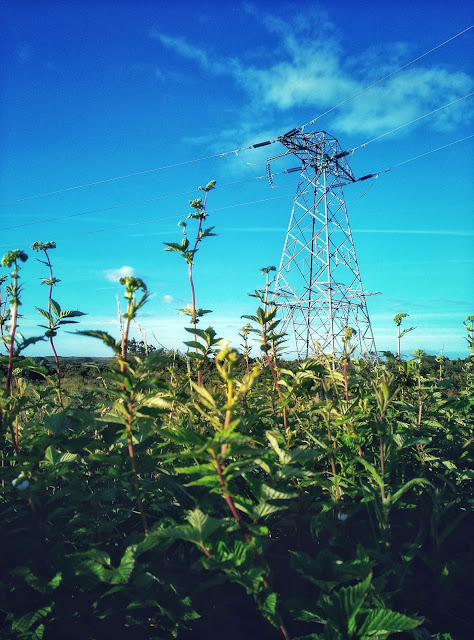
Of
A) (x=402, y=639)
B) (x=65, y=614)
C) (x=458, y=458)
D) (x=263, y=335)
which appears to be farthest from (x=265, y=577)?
(x=458, y=458)

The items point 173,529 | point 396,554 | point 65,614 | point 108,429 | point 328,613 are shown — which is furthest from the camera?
point 396,554

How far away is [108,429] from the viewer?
5.35ft

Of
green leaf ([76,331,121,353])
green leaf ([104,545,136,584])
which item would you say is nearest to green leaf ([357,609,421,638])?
green leaf ([104,545,136,584])

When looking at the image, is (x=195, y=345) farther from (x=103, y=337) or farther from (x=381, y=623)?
(x=381, y=623)

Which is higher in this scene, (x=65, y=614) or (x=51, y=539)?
(x=51, y=539)

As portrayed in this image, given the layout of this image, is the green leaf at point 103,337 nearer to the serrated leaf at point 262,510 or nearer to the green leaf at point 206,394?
the green leaf at point 206,394

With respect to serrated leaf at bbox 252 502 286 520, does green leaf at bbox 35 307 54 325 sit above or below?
above

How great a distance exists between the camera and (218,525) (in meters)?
1.20

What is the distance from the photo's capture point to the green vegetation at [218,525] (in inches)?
49.8

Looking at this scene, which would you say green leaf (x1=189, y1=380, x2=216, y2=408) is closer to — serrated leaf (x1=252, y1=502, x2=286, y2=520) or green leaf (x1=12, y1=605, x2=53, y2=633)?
serrated leaf (x1=252, y1=502, x2=286, y2=520)

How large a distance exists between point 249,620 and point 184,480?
0.60 meters

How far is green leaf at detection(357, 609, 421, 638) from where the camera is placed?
3.95ft

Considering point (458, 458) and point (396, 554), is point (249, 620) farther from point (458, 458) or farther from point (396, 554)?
point (458, 458)

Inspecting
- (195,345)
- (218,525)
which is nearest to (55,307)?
(195,345)
